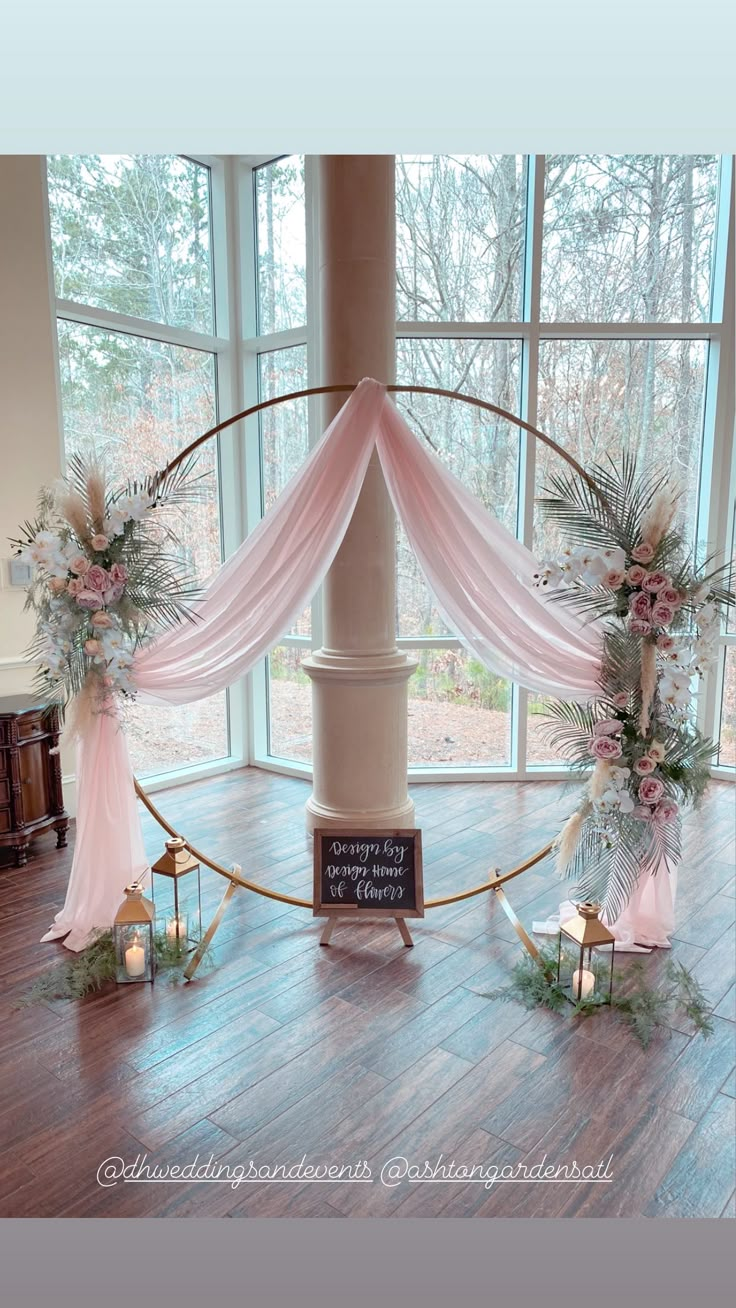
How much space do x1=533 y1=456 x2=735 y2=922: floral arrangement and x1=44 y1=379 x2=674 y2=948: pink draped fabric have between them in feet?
0.54

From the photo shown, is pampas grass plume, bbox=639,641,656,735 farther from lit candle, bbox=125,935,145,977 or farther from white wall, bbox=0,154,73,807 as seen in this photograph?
white wall, bbox=0,154,73,807

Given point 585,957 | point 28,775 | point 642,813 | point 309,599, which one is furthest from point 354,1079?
point 28,775

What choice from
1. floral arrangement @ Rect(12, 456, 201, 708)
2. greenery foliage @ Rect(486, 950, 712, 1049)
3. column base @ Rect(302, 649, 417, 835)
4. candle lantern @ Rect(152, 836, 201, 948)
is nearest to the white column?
column base @ Rect(302, 649, 417, 835)

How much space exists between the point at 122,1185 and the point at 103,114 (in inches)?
84.7

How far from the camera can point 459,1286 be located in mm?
640

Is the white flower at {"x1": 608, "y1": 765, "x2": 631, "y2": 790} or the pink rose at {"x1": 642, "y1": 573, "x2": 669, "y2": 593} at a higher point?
the pink rose at {"x1": 642, "y1": 573, "x2": 669, "y2": 593}

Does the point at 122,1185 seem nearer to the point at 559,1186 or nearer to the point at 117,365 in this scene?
the point at 559,1186

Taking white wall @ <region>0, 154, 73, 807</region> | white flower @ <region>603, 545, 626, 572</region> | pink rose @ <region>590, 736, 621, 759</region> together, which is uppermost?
white wall @ <region>0, 154, 73, 807</region>

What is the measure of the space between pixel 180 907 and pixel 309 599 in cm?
149

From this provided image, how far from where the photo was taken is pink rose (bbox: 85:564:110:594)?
2.65m

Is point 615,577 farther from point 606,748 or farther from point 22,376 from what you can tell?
point 22,376

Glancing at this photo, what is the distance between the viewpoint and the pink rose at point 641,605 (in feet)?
8.08

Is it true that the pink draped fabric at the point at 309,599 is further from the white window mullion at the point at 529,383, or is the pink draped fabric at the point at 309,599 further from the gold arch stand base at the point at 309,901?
the white window mullion at the point at 529,383

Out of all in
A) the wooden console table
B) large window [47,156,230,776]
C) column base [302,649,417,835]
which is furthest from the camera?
large window [47,156,230,776]
